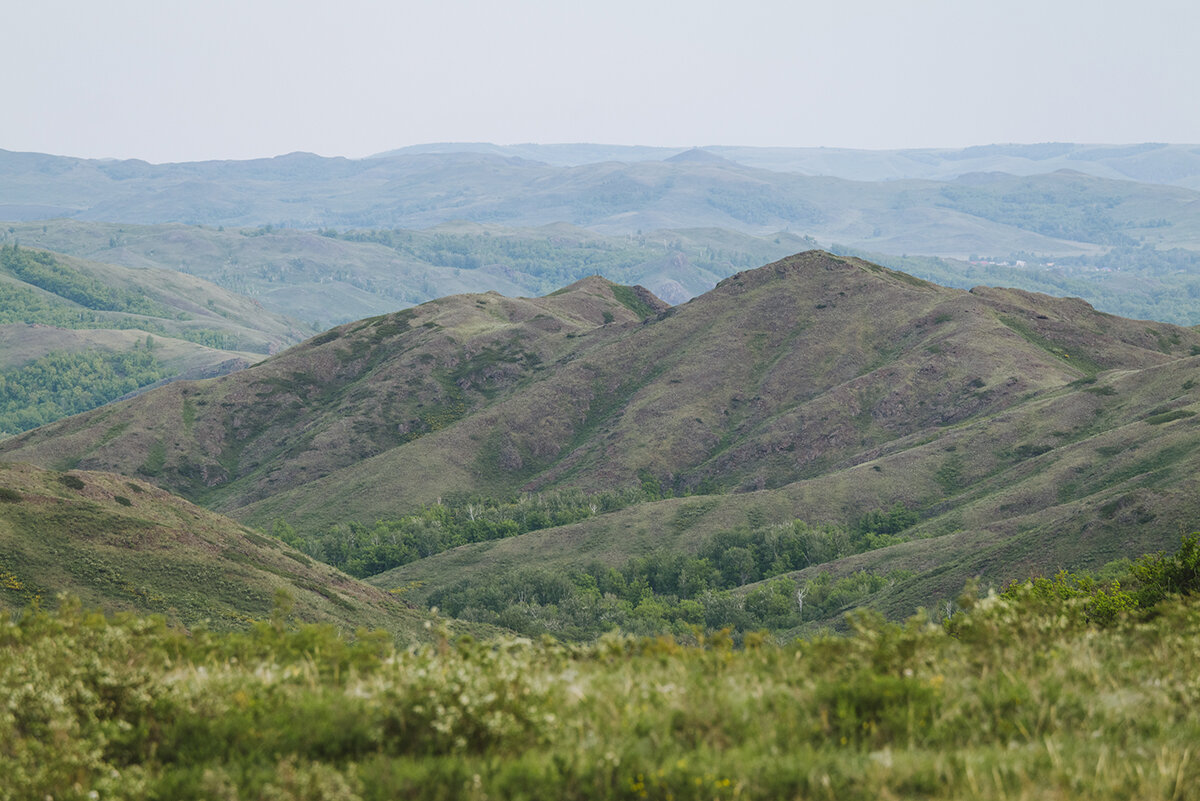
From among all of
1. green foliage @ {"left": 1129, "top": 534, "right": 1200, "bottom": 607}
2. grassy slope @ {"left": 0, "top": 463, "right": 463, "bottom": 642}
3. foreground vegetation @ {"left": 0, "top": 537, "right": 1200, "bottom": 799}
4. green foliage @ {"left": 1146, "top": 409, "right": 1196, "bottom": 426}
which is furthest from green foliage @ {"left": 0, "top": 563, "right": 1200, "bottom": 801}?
green foliage @ {"left": 1146, "top": 409, "right": 1196, "bottom": 426}

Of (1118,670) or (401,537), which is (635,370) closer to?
(401,537)

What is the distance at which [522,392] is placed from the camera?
194000mm

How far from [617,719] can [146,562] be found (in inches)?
2459

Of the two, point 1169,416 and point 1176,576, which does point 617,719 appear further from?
point 1169,416

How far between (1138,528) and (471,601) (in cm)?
6931

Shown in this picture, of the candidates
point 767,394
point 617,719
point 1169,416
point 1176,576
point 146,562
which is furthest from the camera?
point 767,394

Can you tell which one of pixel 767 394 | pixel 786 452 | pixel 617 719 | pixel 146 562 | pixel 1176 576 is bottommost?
pixel 786 452

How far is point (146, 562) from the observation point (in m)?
66.8

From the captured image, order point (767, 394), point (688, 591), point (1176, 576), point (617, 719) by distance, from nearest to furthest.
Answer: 1. point (617, 719)
2. point (1176, 576)
3. point (688, 591)
4. point (767, 394)

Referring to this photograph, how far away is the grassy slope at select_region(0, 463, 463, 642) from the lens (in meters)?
59.8

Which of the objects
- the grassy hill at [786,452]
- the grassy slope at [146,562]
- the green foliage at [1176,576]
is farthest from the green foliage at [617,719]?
the grassy hill at [786,452]

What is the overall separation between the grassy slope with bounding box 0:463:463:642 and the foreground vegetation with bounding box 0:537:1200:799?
152 feet

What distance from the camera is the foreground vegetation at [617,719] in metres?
12.0

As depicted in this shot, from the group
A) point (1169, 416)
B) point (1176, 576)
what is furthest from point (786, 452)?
point (1176, 576)
